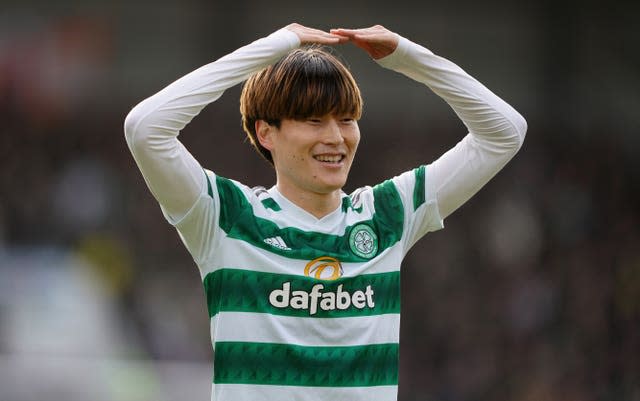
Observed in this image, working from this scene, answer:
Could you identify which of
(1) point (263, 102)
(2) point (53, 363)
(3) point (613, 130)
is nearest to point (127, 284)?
(2) point (53, 363)

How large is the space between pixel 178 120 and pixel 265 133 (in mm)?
356

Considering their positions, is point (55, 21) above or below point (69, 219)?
above

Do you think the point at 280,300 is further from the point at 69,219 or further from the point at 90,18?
the point at 90,18

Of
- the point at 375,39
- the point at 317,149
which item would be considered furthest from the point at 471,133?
the point at 317,149

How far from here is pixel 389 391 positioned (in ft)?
10.8

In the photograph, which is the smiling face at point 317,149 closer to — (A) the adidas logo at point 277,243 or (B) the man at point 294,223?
(B) the man at point 294,223

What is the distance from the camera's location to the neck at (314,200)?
3.38 metres

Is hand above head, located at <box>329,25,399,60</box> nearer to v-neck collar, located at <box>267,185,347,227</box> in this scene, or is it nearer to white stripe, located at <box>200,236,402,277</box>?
v-neck collar, located at <box>267,185,347,227</box>

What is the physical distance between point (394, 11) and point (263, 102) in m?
10.0

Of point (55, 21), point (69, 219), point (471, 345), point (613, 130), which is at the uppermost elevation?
point (55, 21)

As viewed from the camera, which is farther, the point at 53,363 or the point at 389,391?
the point at 53,363

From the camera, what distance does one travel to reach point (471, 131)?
3.58 m

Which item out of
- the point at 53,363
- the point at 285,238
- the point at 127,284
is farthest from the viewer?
the point at 127,284

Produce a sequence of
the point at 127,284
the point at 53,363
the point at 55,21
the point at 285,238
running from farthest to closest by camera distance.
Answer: the point at 55,21
the point at 127,284
the point at 53,363
the point at 285,238
